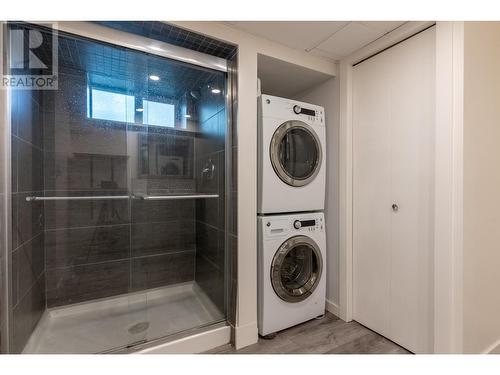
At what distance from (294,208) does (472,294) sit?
119cm

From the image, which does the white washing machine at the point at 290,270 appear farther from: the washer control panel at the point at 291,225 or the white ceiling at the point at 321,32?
the white ceiling at the point at 321,32

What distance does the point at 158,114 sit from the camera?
1.90 m

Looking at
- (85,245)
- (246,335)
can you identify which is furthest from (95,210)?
(246,335)

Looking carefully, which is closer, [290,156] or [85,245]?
[290,156]

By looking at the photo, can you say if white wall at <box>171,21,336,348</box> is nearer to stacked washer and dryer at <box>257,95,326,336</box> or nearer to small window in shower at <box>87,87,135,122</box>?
stacked washer and dryer at <box>257,95,326,336</box>

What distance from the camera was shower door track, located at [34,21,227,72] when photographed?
4.28 ft

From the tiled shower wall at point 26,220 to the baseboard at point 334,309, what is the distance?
2232mm

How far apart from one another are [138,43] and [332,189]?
1847 millimetres

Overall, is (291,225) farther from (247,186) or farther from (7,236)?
(7,236)

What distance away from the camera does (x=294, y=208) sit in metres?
1.87

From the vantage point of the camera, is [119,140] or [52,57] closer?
[52,57]

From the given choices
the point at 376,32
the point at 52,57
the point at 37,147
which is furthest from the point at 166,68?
the point at 376,32

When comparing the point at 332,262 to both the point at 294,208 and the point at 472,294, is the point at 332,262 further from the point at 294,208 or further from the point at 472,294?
the point at 472,294
